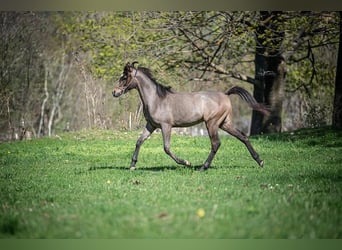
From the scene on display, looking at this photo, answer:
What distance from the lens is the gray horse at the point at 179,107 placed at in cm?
665

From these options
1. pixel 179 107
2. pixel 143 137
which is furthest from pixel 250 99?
pixel 143 137

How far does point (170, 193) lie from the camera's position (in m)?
5.17

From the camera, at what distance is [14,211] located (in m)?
4.68

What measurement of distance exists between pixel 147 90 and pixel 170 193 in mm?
1982

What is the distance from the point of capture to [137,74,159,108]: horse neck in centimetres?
675

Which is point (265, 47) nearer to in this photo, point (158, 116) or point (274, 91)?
point (274, 91)

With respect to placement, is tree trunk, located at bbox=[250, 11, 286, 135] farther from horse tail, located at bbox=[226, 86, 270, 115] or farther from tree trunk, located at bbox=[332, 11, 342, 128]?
horse tail, located at bbox=[226, 86, 270, 115]

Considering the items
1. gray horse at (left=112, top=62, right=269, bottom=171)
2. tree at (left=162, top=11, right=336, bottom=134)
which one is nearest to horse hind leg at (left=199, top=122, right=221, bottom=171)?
gray horse at (left=112, top=62, right=269, bottom=171)

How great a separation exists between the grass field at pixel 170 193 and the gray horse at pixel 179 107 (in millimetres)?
478

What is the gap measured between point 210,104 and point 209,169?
817 mm

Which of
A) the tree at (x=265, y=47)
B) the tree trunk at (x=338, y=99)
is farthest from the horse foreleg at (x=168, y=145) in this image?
the tree trunk at (x=338, y=99)

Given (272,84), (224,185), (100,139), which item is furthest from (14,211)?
(272,84)

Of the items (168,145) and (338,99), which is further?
(338,99)

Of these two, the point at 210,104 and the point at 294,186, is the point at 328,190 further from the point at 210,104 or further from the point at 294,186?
the point at 210,104
